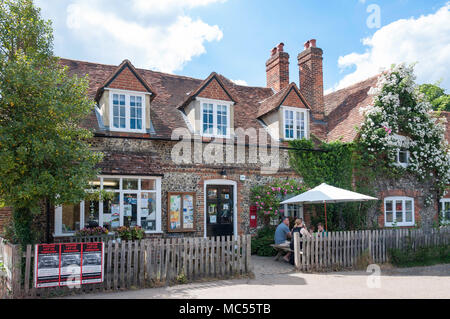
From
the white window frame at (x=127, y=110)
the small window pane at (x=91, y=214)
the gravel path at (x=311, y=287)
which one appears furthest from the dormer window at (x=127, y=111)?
the gravel path at (x=311, y=287)

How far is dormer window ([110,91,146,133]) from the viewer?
13398 millimetres

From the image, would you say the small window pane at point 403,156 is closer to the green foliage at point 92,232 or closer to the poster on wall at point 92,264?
the green foliage at point 92,232

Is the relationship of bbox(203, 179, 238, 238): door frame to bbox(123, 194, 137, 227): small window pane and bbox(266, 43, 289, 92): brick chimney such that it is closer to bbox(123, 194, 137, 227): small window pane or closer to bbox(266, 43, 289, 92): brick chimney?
bbox(123, 194, 137, 227): small window pane

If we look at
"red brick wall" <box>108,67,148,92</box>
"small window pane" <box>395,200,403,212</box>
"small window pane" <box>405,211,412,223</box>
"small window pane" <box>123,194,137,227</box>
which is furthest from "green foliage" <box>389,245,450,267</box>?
"red brick wall" <box>108,67,148,92</box>

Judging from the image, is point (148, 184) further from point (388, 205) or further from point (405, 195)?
point (405, 195)

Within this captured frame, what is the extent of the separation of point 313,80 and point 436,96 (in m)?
23.0

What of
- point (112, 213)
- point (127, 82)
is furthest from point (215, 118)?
point (112, 213)

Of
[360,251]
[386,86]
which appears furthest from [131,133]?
[386,86]

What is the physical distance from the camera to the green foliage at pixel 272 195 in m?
14.7

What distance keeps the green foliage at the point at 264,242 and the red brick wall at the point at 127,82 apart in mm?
6919

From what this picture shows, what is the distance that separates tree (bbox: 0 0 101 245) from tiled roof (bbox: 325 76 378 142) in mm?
11637

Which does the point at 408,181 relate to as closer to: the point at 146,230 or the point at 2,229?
the point at 146,230

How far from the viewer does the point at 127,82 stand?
44.5 ft

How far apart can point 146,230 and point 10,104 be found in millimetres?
6208
